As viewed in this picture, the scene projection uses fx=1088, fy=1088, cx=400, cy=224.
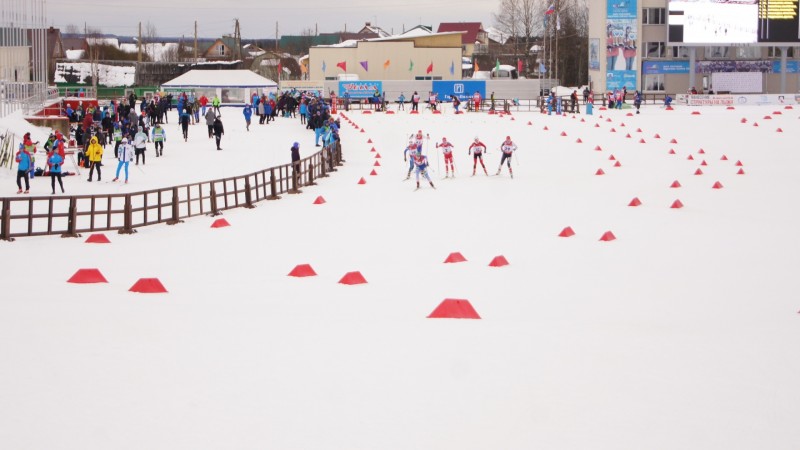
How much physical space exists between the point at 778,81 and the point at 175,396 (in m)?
74.2

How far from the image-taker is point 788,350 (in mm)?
11898

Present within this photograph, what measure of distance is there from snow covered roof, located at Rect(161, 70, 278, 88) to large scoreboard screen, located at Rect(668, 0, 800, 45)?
27.2 metres

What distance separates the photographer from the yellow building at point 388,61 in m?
85.6

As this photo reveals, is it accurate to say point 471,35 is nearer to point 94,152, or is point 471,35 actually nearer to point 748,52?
point 748,52

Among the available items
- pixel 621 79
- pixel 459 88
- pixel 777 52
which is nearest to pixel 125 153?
pixel 459 88

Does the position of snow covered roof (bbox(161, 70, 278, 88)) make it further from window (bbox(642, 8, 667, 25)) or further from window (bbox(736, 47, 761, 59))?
window (bbox(736, 47, 761, 59))

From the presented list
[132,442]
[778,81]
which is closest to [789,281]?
[132,442]

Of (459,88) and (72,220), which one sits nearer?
(72,220)

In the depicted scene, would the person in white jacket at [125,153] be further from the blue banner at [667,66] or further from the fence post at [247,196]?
the blue banner at [667,66]

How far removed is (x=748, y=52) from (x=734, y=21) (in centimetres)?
690

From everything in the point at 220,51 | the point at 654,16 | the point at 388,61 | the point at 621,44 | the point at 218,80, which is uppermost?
the point at 220,51

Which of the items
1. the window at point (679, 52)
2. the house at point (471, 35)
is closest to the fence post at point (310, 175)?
the window at point (679, 52)

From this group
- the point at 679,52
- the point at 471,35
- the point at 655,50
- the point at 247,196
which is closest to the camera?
the point at 247,196

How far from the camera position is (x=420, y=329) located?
43.0 ft
